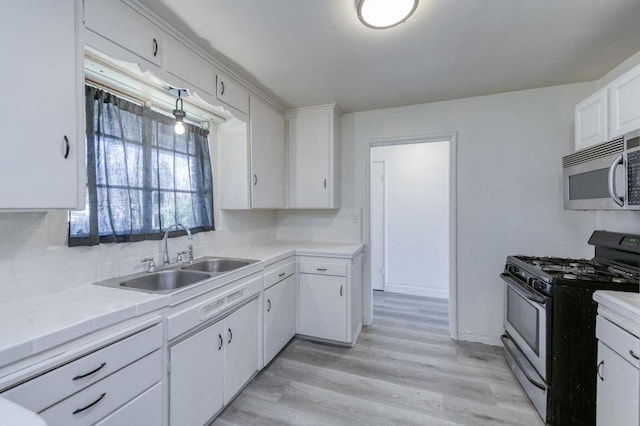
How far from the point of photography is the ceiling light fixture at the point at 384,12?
1.38 meters

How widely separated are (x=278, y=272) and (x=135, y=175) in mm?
1272

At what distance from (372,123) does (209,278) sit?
2326mm

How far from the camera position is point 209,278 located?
5.25 ft

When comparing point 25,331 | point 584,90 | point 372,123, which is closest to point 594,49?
point 584,90

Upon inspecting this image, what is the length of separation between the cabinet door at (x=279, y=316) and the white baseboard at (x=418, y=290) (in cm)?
205

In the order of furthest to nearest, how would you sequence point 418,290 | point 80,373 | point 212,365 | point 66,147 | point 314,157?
point 418,290 → point 314,157 → point 212,365 → point 66,147 → point 80,373

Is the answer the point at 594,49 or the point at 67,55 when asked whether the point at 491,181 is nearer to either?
the point at 594,49

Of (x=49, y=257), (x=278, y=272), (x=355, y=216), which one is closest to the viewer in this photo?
(x=49, y=257)

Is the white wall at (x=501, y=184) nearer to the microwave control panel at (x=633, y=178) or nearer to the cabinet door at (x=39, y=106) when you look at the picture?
the microwave control panel at (x=633, y=178)

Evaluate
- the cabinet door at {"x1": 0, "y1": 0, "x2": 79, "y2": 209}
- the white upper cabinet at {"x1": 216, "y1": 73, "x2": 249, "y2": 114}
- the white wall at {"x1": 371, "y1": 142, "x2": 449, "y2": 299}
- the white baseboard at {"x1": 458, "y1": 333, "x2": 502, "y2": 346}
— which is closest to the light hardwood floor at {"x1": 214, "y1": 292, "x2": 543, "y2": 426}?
the white baseboard at {"x1": 458, "y1": 333, "x2": 502, "y2": 346}

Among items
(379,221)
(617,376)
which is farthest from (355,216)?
(617,376)

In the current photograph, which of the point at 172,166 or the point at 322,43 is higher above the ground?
the point at 322,43

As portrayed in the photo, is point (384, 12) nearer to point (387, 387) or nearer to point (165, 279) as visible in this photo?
point (165, 279)

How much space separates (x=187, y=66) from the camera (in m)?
Answer: 1.74
